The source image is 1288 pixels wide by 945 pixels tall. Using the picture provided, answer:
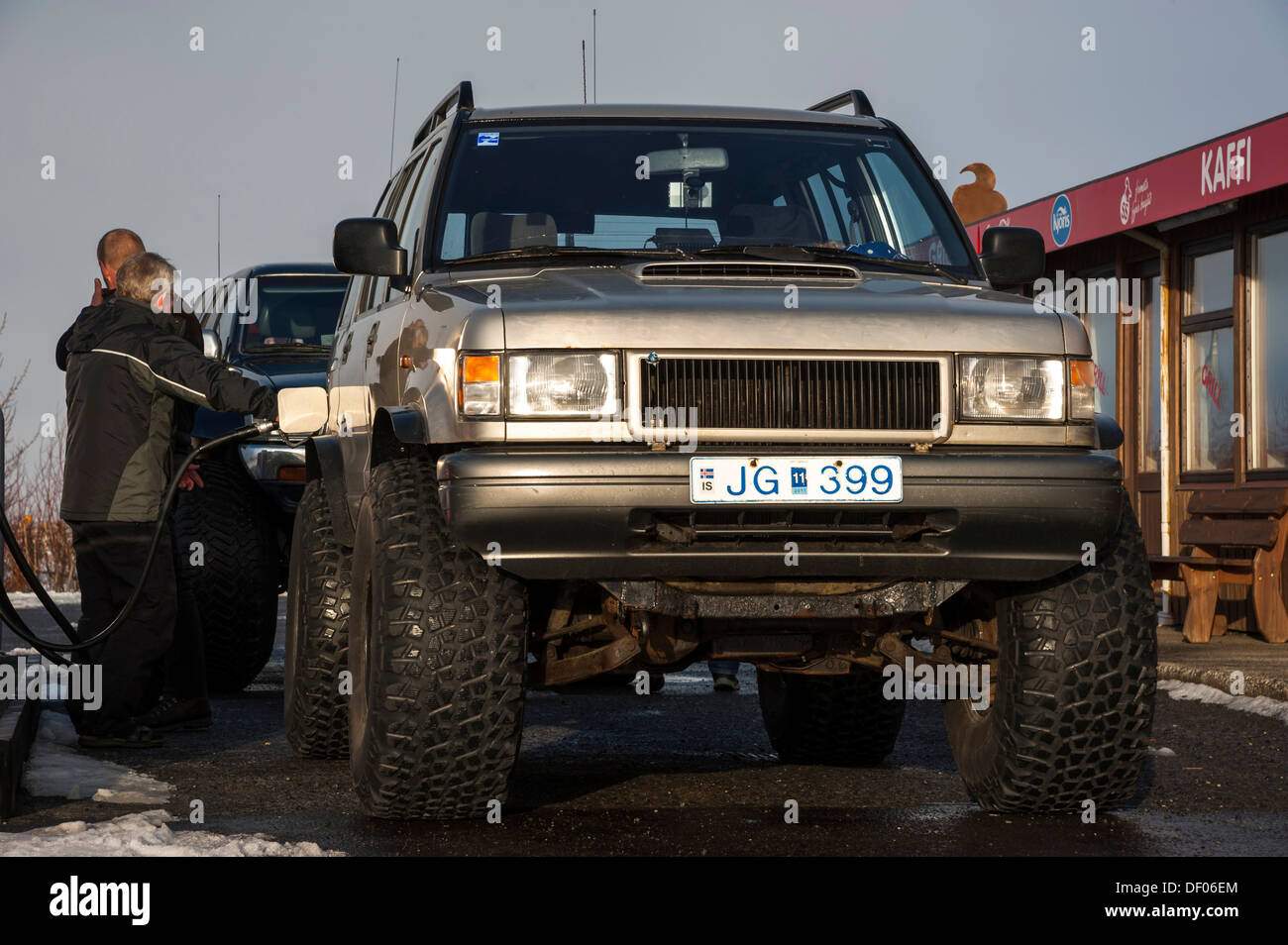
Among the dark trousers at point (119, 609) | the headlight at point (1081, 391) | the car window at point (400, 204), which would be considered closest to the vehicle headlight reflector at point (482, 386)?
the headlight at point (1081, 391)

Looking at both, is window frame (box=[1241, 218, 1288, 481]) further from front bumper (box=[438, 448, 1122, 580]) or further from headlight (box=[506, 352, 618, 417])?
headlight (box=[506, 352, 618, 417])

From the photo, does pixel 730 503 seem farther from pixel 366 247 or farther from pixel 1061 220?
pixel 1061 220

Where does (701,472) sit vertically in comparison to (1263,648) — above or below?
above

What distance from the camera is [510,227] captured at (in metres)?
6.51

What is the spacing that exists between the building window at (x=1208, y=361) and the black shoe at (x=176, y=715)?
8794 mm

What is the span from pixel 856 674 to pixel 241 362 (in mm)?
5356

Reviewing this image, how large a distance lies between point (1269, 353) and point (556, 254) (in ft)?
30.4

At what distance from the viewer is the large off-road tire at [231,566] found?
10008 mm

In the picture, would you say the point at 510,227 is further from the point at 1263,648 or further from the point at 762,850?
the point at 1263,648

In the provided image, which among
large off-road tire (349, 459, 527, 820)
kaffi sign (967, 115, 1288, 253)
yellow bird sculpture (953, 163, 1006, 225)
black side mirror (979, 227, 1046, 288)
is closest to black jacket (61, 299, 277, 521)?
large off-road tire (349, 459, 527, 820)

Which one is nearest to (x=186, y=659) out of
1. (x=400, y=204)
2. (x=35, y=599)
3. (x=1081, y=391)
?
(x=400, y=204)

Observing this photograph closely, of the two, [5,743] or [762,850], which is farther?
[5,743]

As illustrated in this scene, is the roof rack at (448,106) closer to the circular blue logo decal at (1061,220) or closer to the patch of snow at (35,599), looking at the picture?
the circular blue logo decal at (1061,220)
